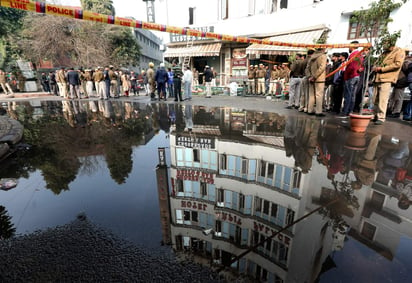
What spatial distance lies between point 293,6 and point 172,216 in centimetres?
1800

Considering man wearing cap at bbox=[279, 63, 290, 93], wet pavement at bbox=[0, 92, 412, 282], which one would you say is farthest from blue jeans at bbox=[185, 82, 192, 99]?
wet pavement at bbox=[0, 92, 412, 282]

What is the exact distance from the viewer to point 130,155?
454 cm

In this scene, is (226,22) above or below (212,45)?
above

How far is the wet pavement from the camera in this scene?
1.99 m

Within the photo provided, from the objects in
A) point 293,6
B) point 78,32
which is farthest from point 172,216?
point 78,32

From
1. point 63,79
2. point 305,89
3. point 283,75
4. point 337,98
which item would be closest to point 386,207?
point 305,89

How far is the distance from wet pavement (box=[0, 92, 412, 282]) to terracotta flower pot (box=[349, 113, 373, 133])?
21 cm

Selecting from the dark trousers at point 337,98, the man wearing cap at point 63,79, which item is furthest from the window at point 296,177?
the man wearing cap at point 63,79

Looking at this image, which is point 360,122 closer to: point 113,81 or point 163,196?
point 163,196

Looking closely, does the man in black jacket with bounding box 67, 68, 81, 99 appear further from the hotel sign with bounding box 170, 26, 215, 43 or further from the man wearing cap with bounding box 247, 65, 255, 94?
the man wearing cap with bounding box 247, 65, 255, 94

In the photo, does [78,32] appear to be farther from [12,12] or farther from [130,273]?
[130,273]

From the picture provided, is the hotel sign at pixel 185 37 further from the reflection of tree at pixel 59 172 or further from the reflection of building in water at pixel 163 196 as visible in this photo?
the reflection of tree at pixel 59 172

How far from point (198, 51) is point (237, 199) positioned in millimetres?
18408

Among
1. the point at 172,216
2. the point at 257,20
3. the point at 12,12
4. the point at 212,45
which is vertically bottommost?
the point at 172,216
